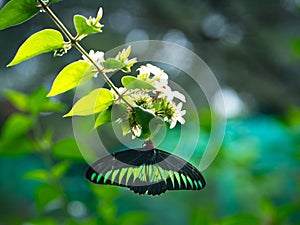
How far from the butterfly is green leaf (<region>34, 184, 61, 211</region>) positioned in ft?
1.87

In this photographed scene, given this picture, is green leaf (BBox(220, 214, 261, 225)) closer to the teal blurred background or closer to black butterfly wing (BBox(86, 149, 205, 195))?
the teal blurred background

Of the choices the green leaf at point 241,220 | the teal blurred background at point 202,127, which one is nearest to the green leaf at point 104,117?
the teal blurred background at point 202,127

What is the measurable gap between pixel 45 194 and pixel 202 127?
18.1 inches

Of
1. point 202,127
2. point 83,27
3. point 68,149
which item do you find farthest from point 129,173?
point 202,127

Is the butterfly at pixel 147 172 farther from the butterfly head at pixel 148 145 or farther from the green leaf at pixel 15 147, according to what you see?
the green leaf at pixel 15 147

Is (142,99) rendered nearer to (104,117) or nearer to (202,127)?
(104,117)

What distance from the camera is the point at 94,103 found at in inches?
15.2

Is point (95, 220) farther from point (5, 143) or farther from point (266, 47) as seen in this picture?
point (266, 47)

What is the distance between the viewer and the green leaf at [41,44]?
15.0 inches

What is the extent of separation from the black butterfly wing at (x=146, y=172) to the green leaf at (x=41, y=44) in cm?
10

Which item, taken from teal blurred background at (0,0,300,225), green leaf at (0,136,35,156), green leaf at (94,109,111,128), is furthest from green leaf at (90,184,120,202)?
green leaf at (94,109,111,128)

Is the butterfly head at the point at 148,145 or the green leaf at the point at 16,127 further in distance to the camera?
the green leaf at the point at 16,127

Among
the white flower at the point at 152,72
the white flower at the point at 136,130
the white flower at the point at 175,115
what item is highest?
the white flower at the point at 152,72

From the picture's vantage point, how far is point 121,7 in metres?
2.18
